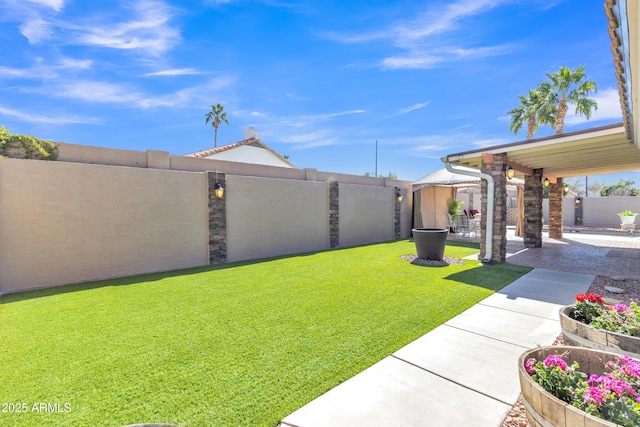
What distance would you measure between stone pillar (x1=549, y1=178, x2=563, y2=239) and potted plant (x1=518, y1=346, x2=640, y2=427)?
1491cm

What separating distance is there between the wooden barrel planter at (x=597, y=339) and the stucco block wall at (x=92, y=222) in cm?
795

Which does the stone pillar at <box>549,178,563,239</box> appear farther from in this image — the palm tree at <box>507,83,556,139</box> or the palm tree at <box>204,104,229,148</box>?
the palm tree at <box>204,104,229,148</box>

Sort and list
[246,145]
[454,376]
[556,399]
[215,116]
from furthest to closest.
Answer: [215,116] < [246,145] < [454,376] < [556,399]

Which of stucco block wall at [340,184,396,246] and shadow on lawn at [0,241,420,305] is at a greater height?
stucco block wall at [340,184,396,246]

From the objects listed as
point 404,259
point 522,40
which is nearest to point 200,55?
point 404,259

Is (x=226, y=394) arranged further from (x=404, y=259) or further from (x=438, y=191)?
(x=438, y=191)

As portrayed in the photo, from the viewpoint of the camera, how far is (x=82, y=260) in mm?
6461

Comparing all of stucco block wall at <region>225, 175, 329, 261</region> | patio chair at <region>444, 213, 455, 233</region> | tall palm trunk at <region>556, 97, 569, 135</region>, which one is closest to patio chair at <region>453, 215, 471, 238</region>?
patio chair at <region>444, 213, 455, 233</region>

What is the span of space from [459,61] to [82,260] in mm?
12497

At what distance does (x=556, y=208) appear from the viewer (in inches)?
542

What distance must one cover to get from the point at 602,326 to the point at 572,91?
20.7 metres

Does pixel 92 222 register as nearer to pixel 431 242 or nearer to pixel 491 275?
pixel 431 242

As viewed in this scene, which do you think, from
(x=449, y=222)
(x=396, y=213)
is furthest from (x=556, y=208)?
(x=396, y=213)

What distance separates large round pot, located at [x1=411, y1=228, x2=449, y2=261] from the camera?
26.6ft
